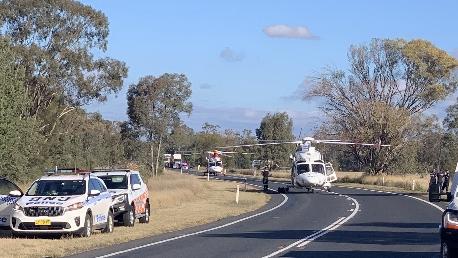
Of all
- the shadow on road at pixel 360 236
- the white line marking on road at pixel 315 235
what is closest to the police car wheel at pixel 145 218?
the shadow on road at pixel 360 236

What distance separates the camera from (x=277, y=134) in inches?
5202

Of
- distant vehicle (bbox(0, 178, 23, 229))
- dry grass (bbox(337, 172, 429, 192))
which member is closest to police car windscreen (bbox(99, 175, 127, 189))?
distant vehicle (bbox(0, 178, 23, 229))

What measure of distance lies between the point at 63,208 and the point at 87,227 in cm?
95

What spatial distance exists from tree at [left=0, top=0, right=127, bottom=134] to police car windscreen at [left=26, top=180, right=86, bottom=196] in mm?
30381

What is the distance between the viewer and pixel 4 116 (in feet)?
112

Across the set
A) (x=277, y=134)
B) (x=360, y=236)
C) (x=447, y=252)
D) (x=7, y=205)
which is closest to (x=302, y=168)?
(x=360, y=236)

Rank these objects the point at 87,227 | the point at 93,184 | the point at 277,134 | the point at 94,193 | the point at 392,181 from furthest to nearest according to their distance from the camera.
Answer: the point at 277,134, the point at 392,181, the point at 93,184, the point at 94,193, the point at 87,227

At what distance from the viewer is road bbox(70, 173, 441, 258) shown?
18.4 meters

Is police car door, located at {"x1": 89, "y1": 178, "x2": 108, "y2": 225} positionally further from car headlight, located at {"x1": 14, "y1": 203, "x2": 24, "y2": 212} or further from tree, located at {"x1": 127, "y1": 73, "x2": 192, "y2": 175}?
tree, located at {"x1": 127, "y1": 73, "x2": 192, "y2": 175}

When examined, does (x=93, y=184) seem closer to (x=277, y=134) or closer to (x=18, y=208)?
(x=18, y=208)

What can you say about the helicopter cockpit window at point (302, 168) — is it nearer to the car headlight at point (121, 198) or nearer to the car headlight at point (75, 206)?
the car headlight at point (121, 198)

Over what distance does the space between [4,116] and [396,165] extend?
59.2 meters

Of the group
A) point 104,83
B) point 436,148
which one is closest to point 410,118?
point 436,148

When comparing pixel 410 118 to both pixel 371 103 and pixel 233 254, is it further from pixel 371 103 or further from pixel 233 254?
pixel 233 254
